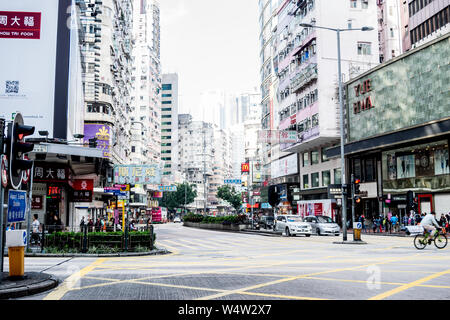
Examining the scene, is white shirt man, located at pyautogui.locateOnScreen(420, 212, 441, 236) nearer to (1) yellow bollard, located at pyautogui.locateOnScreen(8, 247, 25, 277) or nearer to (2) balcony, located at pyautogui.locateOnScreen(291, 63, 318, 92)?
(1) yellow bollard, located at pyautogui.locateOnScreen(8, 247, 25, 277)

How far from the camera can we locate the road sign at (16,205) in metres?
9.62

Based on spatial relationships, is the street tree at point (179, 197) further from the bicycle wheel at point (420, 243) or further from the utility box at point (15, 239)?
the utility box at point (15, 239)

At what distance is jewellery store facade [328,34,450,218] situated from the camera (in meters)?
37.9

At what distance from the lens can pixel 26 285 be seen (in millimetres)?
8977

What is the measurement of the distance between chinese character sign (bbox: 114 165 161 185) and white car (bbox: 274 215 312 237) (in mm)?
13319

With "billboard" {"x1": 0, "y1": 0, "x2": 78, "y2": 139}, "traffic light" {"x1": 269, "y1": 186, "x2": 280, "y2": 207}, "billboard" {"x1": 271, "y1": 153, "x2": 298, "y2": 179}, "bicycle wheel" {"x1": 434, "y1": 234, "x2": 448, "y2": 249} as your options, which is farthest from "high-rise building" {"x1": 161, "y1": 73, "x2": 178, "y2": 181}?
"bicycle wheel" {"x1": 434, "y1": 234, "x2": 448, "y2": 249}

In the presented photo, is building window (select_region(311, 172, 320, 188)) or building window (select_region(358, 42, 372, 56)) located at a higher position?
building window (select_region(358, 42, 372, 56))

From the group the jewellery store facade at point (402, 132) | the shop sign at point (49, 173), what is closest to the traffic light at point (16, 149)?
the shop sign at point (49, 173)

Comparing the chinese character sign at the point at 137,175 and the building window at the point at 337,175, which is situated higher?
the building window at the point at 337,175

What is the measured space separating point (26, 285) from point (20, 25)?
25.9 metres

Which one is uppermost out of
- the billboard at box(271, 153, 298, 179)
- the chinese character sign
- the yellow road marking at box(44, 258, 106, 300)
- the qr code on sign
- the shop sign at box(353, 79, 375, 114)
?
the shop sign at box(353, 79, 375, 114)

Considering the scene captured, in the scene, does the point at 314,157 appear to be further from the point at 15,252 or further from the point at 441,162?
the point at 15,252
